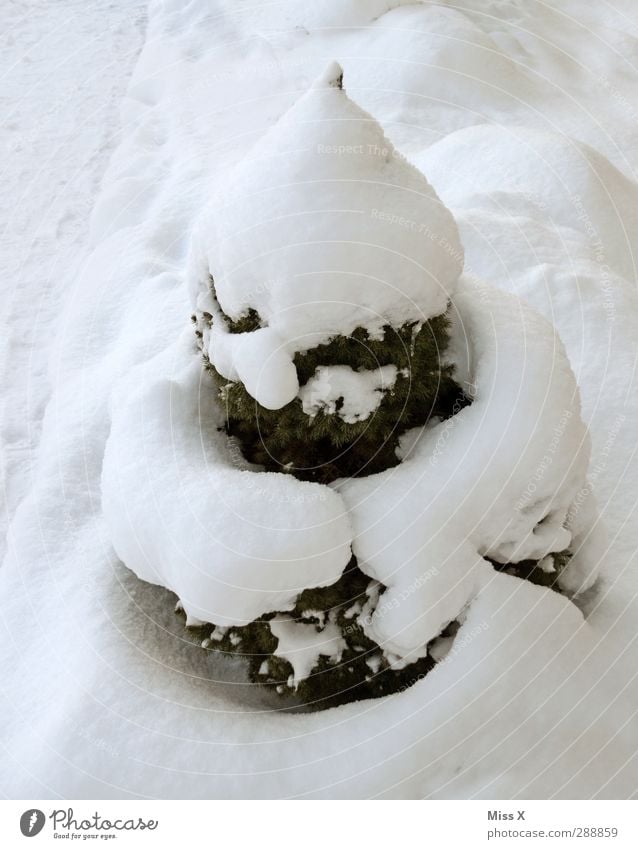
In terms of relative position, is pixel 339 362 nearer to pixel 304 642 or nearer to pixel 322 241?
pixel 322 241

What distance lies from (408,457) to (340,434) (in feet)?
0.81

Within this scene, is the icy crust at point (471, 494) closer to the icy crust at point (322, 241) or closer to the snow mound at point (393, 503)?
the snow mound at point (393, 503)

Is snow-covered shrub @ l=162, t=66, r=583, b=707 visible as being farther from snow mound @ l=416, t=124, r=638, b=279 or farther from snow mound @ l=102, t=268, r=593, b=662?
snow mound @ l=416, t=124, r=638, b=279

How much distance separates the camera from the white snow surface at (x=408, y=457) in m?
2.21

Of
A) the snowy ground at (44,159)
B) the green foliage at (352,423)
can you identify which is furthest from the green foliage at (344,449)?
the snowy ground at (44,159)

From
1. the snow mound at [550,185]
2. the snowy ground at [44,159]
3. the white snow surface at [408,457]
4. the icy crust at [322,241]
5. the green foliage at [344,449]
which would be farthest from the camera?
the snow mound at [550,185]

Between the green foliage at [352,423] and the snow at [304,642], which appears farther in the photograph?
A: the snow at [304,642]

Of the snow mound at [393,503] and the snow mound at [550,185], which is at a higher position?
the snow mound at [393,503]

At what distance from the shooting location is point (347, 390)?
204 centimetres

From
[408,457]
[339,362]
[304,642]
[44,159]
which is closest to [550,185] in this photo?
[408,457]

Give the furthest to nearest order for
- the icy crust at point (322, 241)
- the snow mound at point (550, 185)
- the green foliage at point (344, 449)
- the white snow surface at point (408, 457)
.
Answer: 1. the snow mound at point (550, 185)
2. the white snow surface at point (408, 457)
3. the green foliage at point (344, 449)
4. the icy crust at point (322, 241)

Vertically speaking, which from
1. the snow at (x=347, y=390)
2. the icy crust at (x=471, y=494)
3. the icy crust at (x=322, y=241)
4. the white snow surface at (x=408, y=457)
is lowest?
the white snow surface at (x=408, y=457)

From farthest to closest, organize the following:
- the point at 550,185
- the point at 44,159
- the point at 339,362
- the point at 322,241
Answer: the point at 44,159 < the point at 550,185 < the point at 339,362 < the point at 322,241
